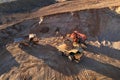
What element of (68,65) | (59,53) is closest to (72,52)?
(68,65)

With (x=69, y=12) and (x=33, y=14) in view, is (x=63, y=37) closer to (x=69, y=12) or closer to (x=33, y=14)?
(x=69, y=12)

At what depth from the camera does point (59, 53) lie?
16.7m

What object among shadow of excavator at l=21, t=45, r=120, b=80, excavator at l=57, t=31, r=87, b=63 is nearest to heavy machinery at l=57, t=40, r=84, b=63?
excavator at l=57, t=31, r=87, b=63

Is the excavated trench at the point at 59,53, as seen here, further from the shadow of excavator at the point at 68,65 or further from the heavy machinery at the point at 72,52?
the heavy machinery at the point at 72,52

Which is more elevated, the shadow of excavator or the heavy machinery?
the heavy machinery

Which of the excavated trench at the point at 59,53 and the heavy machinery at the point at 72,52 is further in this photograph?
the heavy machinery at the point at 72,52

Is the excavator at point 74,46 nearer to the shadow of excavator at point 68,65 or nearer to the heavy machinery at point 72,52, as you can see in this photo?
the heavy machinery at point 72,52

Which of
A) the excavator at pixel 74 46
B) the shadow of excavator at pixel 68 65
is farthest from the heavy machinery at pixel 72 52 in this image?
the shadow of excavator at pixel 68 65

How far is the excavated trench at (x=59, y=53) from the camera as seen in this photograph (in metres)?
15.1

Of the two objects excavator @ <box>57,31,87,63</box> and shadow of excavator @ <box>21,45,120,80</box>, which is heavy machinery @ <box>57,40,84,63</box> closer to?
excavator @ <box>57,31,87,63</box>

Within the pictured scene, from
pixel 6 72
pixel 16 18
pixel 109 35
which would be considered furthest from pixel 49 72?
pixel 16 18

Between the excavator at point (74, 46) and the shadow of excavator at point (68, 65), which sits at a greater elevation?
the excavator at point (74, 46)

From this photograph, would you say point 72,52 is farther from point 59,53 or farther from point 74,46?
point 59,53

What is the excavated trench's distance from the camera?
15.1 metres
